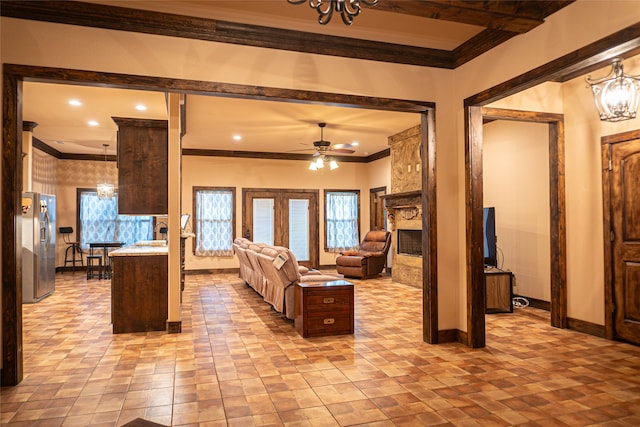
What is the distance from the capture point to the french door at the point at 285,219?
10641 millimetres

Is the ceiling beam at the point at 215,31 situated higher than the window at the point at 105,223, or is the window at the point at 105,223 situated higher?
the ceiling beam at the point at 215,31

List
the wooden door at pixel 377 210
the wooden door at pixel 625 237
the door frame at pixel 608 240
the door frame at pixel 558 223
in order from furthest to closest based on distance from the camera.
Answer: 1. the wooden door at pixel 377 210
2. the door frame at pixel 558 223
3. the door frame at pixel 608 240
4. the wooden door at pixel 625 237

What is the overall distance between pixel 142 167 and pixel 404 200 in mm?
4889

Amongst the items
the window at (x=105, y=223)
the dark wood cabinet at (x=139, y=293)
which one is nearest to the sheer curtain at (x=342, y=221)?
the window at (x=105, y=223)

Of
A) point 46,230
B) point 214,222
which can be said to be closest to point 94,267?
point 214,222

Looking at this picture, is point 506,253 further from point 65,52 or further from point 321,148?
point 65,52

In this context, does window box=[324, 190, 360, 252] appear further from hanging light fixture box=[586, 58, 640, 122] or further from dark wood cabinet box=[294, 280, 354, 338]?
hanging light fixture box=[586, 58, 640, 122]

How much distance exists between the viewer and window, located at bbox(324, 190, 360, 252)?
1119 centimetres

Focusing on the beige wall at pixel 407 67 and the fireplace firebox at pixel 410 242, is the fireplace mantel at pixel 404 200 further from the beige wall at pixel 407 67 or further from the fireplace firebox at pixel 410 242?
the beige wall at pixel 407 67

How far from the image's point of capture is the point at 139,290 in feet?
16.1

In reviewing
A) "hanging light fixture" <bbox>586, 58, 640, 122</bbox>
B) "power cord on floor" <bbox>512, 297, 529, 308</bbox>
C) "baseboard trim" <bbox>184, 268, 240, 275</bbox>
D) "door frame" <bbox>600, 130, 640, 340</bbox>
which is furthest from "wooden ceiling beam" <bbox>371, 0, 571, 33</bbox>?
"baseboard trim" <bbox>184, 268, 240, 275</bbox>

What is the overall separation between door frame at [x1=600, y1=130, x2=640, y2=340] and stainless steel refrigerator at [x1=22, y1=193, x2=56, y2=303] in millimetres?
7838

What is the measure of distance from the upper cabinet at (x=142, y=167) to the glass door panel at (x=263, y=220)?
5.15 metres

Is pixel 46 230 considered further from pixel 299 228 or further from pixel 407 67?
pixel 407 67
